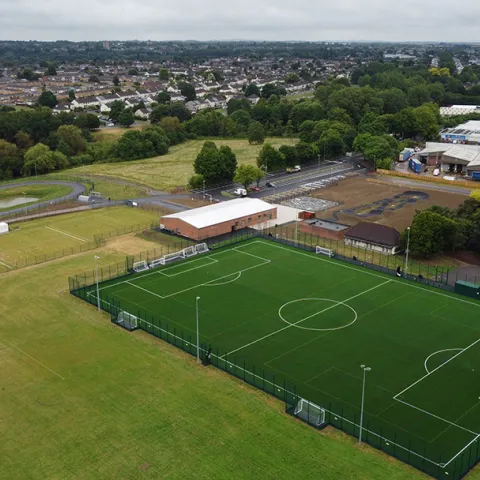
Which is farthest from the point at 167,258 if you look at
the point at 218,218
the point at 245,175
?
the point at 245,175

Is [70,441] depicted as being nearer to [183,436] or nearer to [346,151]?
[183,436]

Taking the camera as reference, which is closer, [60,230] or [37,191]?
[60,230]

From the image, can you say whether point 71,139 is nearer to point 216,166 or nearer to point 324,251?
point 216,166

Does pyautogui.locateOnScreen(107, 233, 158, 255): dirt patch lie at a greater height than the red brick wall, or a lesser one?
lesser

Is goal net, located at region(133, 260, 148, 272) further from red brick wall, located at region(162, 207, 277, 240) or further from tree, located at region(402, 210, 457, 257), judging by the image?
tree, located at region(402, 210, 457, 257)

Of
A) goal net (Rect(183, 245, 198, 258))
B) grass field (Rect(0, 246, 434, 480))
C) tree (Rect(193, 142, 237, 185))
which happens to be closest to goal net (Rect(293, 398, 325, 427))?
grass field (Rect(0, 246, 434, 480))

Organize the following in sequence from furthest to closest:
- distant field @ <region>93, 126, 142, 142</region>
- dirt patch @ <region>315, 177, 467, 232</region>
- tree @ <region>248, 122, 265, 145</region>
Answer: distant field @ <region>93, 126, 142, 142</region>, tree @ <region>248, 122, 265, 145</region>, dirt patch @ <region>315, 177, 467, 232</region>

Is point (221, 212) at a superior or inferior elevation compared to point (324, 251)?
superior
